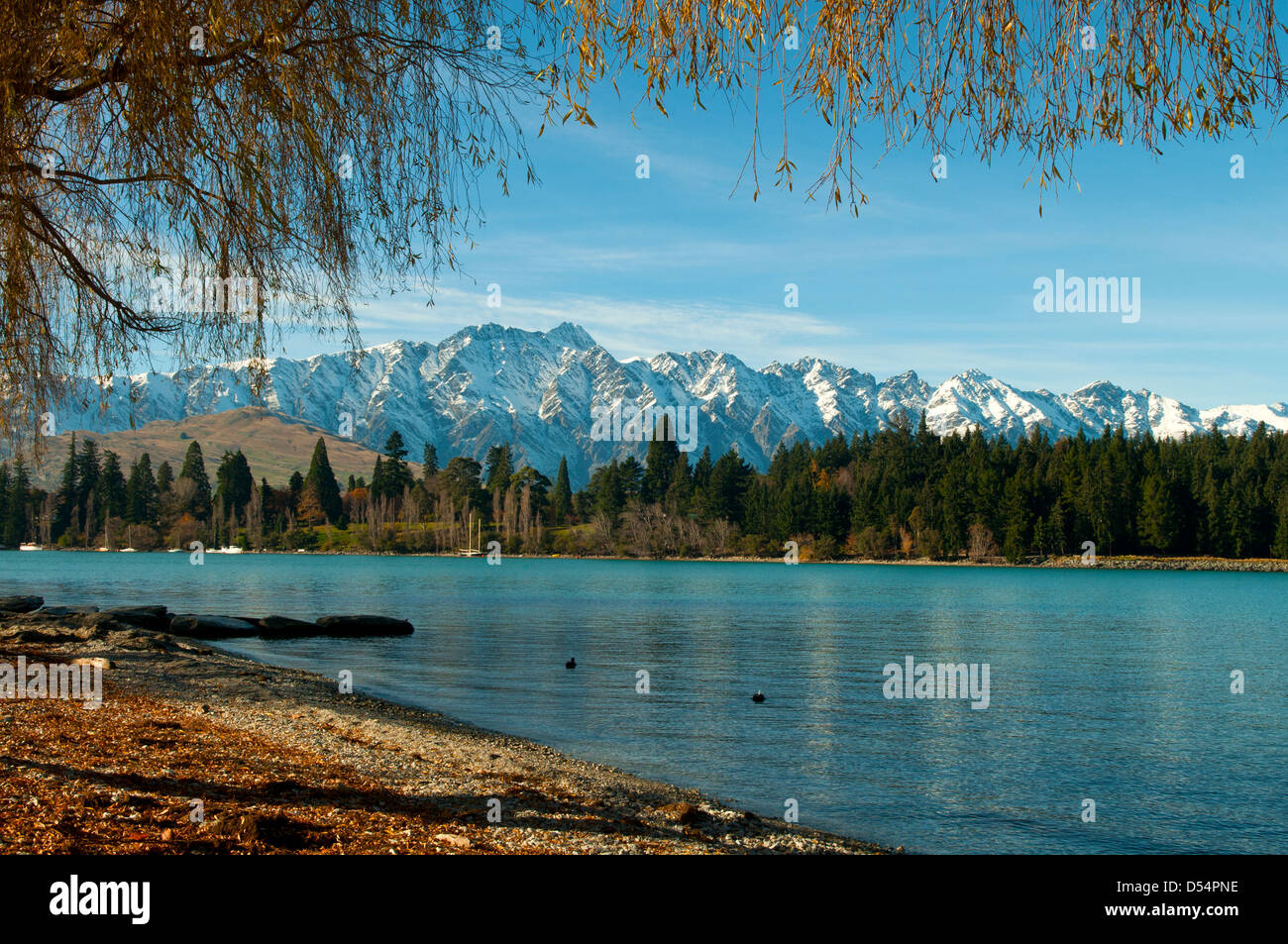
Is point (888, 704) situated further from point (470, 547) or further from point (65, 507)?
point (65, 507)

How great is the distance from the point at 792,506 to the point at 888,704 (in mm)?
151243

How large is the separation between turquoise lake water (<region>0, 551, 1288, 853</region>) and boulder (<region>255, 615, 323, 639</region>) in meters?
1.51

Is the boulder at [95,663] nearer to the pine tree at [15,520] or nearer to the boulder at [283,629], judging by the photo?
the boulder at [283,629]

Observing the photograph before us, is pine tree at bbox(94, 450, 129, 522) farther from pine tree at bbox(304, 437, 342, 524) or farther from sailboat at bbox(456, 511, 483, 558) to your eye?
sailboat at bbox(456, 511, 483, 558)

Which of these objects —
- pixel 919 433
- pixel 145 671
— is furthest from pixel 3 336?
pixel 919 433

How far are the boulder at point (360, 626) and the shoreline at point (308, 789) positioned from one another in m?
22.6

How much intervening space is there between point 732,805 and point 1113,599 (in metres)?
76.7

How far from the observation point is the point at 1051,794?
53.4ft

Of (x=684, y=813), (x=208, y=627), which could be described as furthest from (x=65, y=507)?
(x=684, y=813)

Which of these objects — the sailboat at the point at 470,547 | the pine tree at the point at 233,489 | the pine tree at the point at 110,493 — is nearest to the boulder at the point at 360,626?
the sailboat at the point at 470,547

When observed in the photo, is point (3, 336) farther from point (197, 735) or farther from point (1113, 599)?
point (1113, 599)
